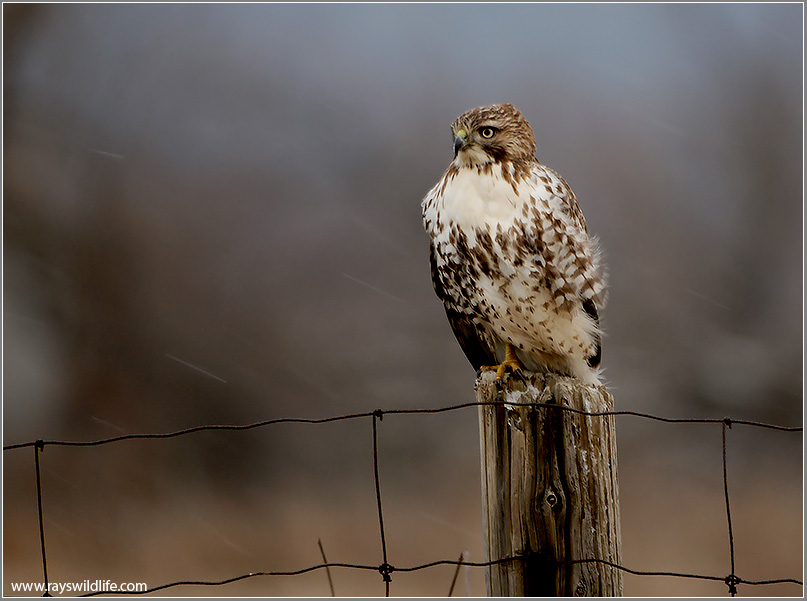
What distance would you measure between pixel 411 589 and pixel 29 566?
3162 millimetres

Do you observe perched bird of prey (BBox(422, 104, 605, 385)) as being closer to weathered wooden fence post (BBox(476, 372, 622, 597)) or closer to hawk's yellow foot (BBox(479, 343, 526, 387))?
hawk's yellow foot (BBox(479, 343, 526, 387))

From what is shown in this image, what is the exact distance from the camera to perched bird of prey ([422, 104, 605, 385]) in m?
2.34

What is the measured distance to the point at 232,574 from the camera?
5648 mm

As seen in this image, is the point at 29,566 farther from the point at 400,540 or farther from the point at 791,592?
the point at 791,592

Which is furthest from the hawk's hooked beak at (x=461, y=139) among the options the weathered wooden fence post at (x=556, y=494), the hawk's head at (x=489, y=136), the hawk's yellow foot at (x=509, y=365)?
the weathered wooden fence post at (x=556, y=494)

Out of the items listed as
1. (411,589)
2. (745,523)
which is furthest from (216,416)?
(745,523)

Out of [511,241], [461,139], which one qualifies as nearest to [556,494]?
[511,241]

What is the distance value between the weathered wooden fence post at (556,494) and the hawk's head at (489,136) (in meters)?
0.91

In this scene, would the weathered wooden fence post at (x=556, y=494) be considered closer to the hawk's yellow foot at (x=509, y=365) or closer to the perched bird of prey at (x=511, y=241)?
the perched bird of prey at (x=511, y=241)

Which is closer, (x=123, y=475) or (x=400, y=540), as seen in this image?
(x=400, y=540)

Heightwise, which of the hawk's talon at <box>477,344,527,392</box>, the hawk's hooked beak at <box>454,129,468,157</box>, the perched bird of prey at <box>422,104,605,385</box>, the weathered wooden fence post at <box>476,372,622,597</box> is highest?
the hawk's hooked beak at <box>454,129,468,157</box>

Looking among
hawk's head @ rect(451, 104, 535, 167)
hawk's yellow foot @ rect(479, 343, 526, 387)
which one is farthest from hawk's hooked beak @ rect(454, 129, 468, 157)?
hawk's yellow foot @ rect(479, 343, 526, 387)

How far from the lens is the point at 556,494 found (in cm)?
171

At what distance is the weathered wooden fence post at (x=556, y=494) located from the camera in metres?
1.71
